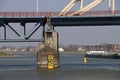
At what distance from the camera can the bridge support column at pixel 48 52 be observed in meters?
85.0

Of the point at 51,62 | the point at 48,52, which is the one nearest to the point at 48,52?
the point at 48,52

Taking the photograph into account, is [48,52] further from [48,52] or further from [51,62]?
[51,62]

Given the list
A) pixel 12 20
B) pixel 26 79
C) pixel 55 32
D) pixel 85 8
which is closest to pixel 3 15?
pixel 12 20

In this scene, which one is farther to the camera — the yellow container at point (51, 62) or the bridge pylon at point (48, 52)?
the bridge pylon at point (48, 52)

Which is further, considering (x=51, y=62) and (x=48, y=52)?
(x=48, y=52)

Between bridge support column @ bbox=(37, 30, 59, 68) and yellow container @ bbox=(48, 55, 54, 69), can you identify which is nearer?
yellow container @ bbox=(48, 55, 54, 69)

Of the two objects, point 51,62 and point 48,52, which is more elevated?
point 48,52

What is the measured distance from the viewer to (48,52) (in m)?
85.4

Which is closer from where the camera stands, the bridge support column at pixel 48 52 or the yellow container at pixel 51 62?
the yellow container at pixel 51 62

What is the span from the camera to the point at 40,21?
295 ft

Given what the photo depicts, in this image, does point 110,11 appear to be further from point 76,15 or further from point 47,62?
point 47,62

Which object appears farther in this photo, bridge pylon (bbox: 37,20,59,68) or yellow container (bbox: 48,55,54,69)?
bridge pylon (bbox: 37,20,59,68)

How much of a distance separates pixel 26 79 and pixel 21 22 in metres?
32.9

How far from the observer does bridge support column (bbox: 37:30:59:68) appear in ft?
279
